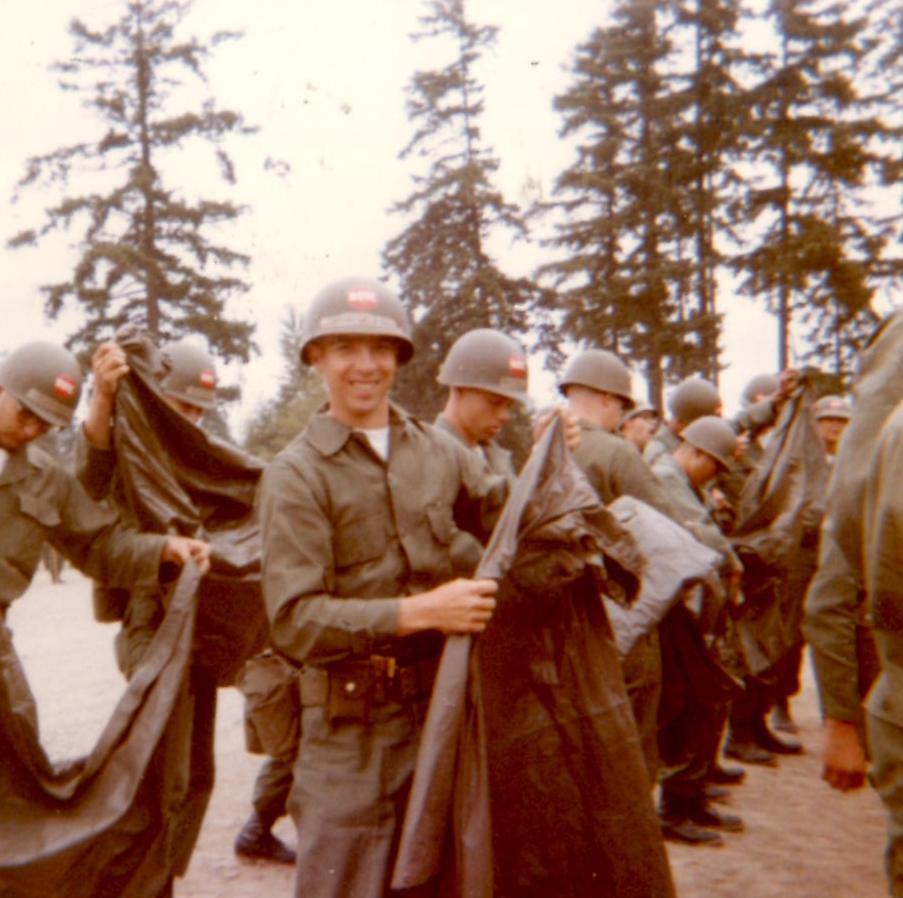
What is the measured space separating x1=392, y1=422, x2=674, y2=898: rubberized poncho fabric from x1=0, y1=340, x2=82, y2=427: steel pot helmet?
2.26 m

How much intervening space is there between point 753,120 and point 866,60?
2.87 metres

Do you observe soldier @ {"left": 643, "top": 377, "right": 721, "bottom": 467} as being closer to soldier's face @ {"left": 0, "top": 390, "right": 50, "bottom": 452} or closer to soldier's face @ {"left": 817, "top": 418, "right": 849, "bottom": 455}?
soldier's face @ {"left": 817, "top": 418, "right": 849, "bottom": 455}

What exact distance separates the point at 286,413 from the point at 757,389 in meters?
37.8

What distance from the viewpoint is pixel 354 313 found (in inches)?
143

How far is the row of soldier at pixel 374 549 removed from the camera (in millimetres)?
3318

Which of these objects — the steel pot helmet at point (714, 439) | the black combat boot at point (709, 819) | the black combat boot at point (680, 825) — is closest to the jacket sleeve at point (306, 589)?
the black combat boot at point (680, 825)

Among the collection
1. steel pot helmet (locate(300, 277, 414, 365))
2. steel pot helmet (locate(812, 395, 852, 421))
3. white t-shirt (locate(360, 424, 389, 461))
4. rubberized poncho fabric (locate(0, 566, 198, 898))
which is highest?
steel pot helmet (locate(300, 277, 414, 365))

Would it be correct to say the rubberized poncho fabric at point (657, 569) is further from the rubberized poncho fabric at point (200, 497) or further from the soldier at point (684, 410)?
the soldier at point (684, 410)

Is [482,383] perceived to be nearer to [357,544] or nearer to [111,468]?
[111,468]

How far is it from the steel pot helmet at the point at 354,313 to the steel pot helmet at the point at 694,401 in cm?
516

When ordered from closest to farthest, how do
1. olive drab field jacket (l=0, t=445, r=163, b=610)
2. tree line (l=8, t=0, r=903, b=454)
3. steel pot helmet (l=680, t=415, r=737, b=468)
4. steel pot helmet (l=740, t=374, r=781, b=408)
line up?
1. olive drab field jacket (l=0, t=445, r=163, b=610)
2. steel pot helmet (l=680, t=415, r=737, b=468)
3. steel pot helmet (l=740, t=374, r=781, b=408)
4. tree line (l=8, t=0, r=903, b=454)

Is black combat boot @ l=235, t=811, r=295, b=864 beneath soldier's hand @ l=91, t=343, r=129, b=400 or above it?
beneath

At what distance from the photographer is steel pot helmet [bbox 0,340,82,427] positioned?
482 centimetres

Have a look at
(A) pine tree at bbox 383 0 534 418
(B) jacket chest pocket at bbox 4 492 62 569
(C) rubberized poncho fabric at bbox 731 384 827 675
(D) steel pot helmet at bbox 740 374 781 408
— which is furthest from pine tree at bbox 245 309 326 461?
(B) jacket chest pocket at bbox 4 492 62 569
